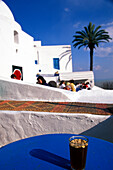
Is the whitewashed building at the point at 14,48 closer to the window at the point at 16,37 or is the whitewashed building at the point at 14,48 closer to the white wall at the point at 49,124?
the window at the point at 16,37

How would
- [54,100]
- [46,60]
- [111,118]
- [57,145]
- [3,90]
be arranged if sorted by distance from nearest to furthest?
[57,145], [111,118], [54,100], [3,90], [46,60]

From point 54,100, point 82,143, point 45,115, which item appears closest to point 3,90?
point 54,100

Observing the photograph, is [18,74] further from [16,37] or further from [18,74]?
Result: [16,37]

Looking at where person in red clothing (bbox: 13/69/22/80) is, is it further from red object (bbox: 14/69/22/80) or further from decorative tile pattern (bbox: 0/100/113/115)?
decorative tile pattern (bbox: 0/100/113/115)

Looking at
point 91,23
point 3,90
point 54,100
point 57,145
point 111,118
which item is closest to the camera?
point 57,145

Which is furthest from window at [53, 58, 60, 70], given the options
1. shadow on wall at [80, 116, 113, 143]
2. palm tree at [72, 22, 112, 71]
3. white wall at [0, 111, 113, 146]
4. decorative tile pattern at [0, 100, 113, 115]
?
shadow on wall at [80, 116, 113, 143]

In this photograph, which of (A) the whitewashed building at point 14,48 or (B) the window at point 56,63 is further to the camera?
(B) the window at point 56,63

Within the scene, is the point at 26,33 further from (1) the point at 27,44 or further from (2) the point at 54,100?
(2) the point at 54,100

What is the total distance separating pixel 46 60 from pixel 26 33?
32.3ft

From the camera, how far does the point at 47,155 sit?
112cm

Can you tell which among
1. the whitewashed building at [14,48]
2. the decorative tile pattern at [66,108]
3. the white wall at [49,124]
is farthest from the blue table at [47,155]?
the whitewashed building at [14,48]

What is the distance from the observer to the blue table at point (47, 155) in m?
0.98

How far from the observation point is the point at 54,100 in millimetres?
3875

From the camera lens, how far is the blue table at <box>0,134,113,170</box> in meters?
0.98
